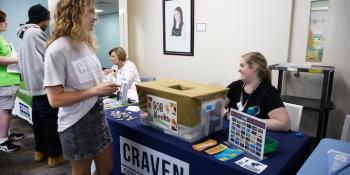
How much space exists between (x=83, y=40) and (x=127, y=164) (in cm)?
85

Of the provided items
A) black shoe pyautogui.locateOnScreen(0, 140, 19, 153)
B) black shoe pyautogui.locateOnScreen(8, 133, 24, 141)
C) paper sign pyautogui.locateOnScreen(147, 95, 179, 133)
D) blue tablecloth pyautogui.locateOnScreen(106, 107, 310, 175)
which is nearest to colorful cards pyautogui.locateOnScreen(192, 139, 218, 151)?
blue tablecloth pyautogui.locateOnScreen(106, 107, 310, 175)

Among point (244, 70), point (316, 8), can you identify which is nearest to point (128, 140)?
point (244, 70)

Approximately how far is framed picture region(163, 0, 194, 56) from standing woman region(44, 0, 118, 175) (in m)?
2.22

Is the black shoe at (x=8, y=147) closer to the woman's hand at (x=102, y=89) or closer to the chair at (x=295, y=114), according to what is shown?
the woman's hand at (x=102, y=89)

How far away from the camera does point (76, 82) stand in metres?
1.21

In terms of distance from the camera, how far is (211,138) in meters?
1.37

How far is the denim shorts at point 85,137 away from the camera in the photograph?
4.00 ft

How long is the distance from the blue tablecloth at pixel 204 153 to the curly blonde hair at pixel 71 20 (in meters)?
0.63

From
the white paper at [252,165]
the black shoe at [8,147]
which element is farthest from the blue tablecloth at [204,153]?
the black shoe at [8,147]

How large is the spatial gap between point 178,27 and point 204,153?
2.60 m

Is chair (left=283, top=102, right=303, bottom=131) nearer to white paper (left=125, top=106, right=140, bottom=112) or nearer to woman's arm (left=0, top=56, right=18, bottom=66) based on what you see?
white paper (left=125, top=106, right=140, bottom=112)

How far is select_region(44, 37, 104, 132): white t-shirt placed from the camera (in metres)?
1.14

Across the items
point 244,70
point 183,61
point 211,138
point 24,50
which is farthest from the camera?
point 183,61

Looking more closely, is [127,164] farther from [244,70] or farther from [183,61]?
[183,61]
